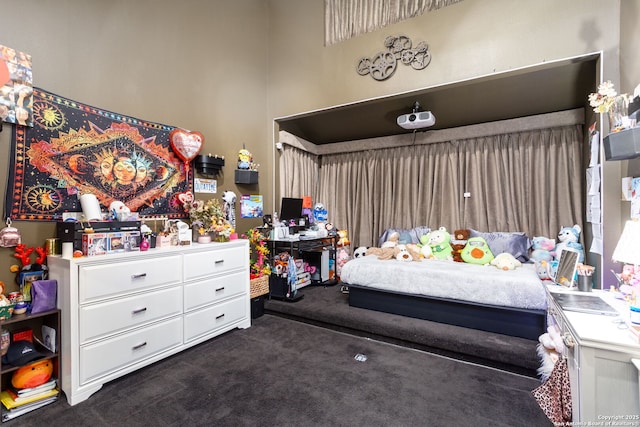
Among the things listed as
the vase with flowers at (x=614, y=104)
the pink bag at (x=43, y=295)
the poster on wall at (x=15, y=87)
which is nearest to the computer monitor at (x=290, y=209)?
the pink bag at (x=43, y=295)

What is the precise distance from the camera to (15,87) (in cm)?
193

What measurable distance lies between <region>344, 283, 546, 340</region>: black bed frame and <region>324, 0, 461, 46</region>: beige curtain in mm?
2935

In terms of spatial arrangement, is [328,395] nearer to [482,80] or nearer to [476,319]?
[476,319]

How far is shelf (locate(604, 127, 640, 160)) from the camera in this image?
1.56 metres

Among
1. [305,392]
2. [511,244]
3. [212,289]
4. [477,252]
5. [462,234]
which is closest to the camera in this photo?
[305,392]

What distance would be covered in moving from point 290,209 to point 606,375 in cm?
325

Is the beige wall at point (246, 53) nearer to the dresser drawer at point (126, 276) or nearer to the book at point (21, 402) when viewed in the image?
the dresser drawer at point (126, 276)

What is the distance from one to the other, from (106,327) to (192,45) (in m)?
2.78

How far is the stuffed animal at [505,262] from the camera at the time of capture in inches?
119

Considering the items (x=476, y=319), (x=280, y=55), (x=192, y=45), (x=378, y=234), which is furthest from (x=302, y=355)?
(x=280, y=55)

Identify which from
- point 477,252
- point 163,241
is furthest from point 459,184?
point 163,241

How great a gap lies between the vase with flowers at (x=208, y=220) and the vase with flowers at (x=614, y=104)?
3034 millimetres

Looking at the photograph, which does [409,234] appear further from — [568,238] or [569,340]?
[569,340]

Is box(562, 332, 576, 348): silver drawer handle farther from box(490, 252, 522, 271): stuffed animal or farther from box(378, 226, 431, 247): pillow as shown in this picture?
box(378, 226, 431, 247): pillow
